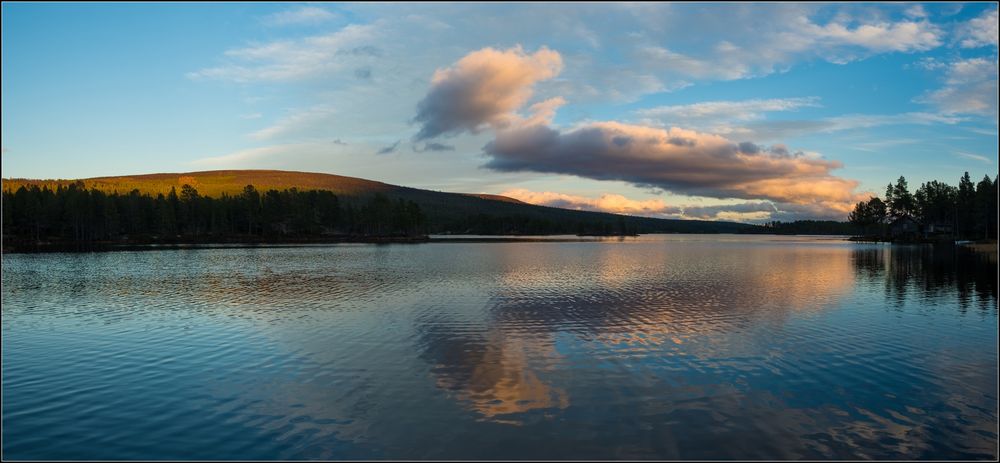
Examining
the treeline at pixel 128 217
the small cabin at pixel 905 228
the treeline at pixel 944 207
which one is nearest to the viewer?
the treeline at pixel 944 207

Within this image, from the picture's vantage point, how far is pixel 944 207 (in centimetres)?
15650

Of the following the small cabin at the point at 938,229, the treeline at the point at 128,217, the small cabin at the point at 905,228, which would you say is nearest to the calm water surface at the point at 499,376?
the treeline at the point at 128,217

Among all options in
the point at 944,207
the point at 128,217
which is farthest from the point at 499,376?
the point at 128,217

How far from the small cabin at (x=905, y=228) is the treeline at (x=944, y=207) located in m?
1.39

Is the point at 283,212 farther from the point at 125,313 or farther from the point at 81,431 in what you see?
the point at 81,431

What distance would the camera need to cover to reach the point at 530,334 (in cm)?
2838

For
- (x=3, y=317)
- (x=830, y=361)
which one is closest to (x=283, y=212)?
(x=3, y=317)

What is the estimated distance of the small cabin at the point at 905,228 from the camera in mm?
168125

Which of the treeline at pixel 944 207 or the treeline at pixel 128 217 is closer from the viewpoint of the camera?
the treeline at pixel 944 207

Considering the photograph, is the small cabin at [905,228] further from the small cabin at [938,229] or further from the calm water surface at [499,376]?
the calm water surface at [499,376]

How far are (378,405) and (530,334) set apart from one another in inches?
500

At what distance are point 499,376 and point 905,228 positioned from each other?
202 metres

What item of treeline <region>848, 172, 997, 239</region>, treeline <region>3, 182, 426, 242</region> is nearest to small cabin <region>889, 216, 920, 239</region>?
treeline <region>848, 172, 997, 239</region>

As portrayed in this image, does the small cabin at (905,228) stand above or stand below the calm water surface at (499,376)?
above
